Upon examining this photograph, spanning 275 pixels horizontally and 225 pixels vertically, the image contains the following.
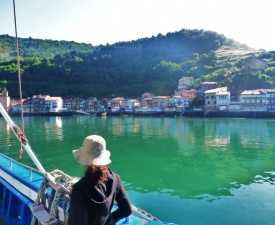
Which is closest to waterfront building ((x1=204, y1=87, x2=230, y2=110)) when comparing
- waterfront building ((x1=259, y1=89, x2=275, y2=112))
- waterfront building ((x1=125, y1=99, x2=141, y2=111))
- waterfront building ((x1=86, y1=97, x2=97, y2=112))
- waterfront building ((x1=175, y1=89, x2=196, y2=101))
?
waterfront building ((x1=175, y1=89, x2=196, y2=101))

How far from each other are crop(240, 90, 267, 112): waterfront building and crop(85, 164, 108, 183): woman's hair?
3158 inches

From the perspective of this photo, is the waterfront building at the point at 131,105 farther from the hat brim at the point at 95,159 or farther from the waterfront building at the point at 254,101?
the hat brim at the point at 95,159

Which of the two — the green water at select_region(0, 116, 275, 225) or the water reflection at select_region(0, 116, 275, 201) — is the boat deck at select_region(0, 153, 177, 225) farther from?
the water reflection at select_region(0, 116, 275, 201)

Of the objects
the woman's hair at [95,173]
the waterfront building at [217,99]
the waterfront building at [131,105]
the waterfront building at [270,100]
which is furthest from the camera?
the waterfront building at [131,105]

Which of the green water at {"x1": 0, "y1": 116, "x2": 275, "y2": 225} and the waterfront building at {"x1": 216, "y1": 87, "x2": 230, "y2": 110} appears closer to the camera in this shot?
the green water at {"x1": 0, "y1": 116, "x2": 275, "y2": 225}

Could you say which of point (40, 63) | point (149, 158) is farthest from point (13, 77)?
point (149, 158)

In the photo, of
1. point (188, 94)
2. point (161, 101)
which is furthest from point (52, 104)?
point (188, 94)

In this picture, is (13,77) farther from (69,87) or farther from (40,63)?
(69,87)

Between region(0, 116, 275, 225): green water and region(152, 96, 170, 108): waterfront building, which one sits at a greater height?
region(152, 96, 170, 108): waterfront building

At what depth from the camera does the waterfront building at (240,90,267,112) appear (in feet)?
249

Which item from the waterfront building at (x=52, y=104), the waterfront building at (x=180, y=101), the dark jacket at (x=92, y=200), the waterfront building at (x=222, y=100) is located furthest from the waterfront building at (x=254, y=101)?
the dark jacket at (x=92, y=200)

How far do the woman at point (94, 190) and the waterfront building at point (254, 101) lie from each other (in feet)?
263

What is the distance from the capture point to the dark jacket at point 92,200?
2.38 metres

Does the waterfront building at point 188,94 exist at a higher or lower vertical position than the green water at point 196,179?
higher
